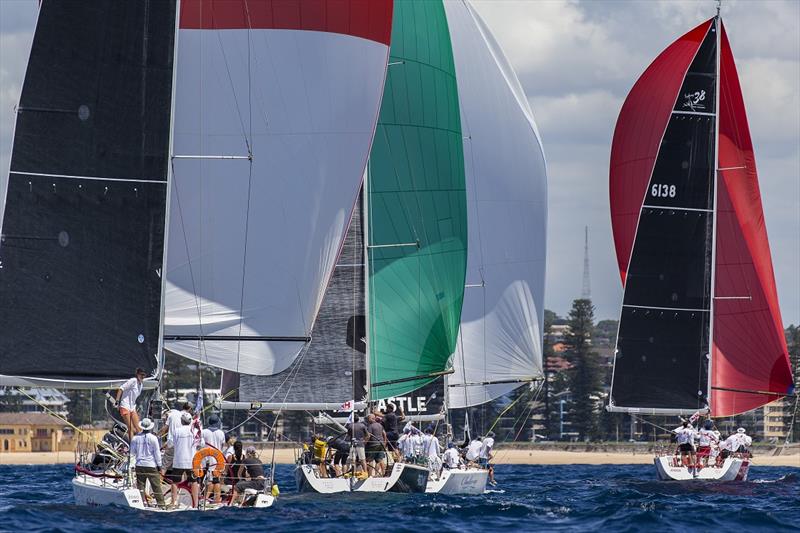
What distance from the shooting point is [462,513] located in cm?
2944

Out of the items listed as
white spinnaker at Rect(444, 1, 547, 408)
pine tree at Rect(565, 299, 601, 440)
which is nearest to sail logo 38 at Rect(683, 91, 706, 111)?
white spinnaker at Rect(444, 1, 547, 408)

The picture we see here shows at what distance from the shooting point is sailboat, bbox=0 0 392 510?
86.7 feet

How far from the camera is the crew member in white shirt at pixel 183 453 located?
24734 mm

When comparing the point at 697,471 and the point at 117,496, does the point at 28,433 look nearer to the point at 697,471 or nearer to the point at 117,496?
the point at 697,471

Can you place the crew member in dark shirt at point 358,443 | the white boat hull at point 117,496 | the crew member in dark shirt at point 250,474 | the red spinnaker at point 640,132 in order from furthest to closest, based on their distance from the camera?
the red spinnaker at point 640,132 < the crew member in dark shirt at point 358,443 < the crew member in dark shirt at point 250,474 < the white boat hull at point 117,496

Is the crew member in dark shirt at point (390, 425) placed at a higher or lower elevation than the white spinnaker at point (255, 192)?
lower

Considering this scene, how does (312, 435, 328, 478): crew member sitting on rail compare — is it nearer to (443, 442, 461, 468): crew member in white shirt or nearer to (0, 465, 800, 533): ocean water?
(0, 465, 800, 533): ocean water

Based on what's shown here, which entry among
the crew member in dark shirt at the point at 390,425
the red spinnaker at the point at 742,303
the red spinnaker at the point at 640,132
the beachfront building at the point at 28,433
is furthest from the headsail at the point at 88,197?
the beachfront building at the point at 28,433

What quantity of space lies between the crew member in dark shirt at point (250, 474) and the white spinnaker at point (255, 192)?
293 centimetres

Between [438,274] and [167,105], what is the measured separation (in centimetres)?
1232

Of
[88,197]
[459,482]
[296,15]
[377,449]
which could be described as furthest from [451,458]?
[88,197]

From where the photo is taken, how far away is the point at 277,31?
31266 millimetres

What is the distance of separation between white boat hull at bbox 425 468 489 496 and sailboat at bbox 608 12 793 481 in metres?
10.0

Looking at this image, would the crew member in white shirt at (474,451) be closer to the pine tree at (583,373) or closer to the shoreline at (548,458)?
the shoreline at (548,458)
